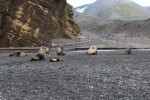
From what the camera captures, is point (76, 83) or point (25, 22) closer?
point (76, 83)

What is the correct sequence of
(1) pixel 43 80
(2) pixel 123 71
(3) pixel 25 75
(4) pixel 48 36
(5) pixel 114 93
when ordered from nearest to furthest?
(5) pixel 114 93
(1) pixel 43 80
(3) pixel 25 75
(2) pixel 123 71
(4) pixel 48 36

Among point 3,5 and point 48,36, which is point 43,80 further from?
point 48,36

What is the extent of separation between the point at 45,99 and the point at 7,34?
3435cm

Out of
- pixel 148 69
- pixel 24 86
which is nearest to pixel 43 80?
pixel 24 86

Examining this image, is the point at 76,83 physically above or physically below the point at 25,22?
below

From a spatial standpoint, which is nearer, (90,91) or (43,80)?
(90,91)

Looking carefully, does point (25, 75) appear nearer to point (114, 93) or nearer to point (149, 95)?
point (114, 93)

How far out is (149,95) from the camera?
14.9 m

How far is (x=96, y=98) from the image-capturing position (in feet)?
47.6

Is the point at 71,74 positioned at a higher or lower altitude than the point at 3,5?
lower

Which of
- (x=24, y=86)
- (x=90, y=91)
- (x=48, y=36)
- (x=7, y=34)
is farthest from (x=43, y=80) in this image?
(x=48, y=36)

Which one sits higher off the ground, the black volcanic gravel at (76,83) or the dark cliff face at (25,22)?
the dark cliff face at (25,22)

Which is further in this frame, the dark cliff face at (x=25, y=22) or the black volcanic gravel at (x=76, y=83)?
the dark cliff face at (x=25, y=22)

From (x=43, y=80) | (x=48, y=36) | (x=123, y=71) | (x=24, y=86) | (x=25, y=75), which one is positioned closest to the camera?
(x=24, y=86)
